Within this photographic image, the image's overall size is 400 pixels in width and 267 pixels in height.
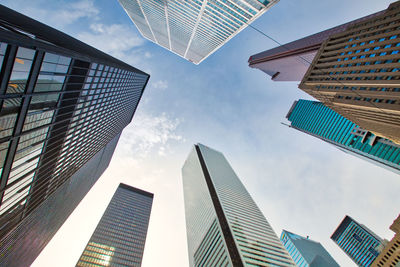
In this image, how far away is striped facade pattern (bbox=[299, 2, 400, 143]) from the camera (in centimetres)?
3183

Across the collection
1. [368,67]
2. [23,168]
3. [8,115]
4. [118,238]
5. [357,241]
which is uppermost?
[368,67]

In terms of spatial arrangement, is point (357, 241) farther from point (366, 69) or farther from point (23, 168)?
point (23, 168)

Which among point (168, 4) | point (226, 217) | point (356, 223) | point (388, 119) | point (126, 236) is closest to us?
point (388, 119)

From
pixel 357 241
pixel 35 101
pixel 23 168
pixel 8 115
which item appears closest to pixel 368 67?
pixel 35 101

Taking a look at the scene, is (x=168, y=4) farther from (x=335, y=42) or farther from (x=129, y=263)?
(x=129, y=263)

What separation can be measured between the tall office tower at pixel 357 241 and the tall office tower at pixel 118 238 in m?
185

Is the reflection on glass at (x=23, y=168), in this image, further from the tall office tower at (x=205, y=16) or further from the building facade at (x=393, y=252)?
the building facade at (x=393, y=252)

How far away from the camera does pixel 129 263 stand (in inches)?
5379

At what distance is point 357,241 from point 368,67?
211599 millimetres

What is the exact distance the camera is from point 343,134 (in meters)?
125

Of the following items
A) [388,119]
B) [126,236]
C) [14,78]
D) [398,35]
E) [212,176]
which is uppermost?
[398,35]

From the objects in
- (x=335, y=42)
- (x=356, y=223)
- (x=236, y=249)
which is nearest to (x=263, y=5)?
(x=335, y=42)

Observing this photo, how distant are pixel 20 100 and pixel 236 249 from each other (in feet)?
263

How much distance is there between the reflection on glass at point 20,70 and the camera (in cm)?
1828
